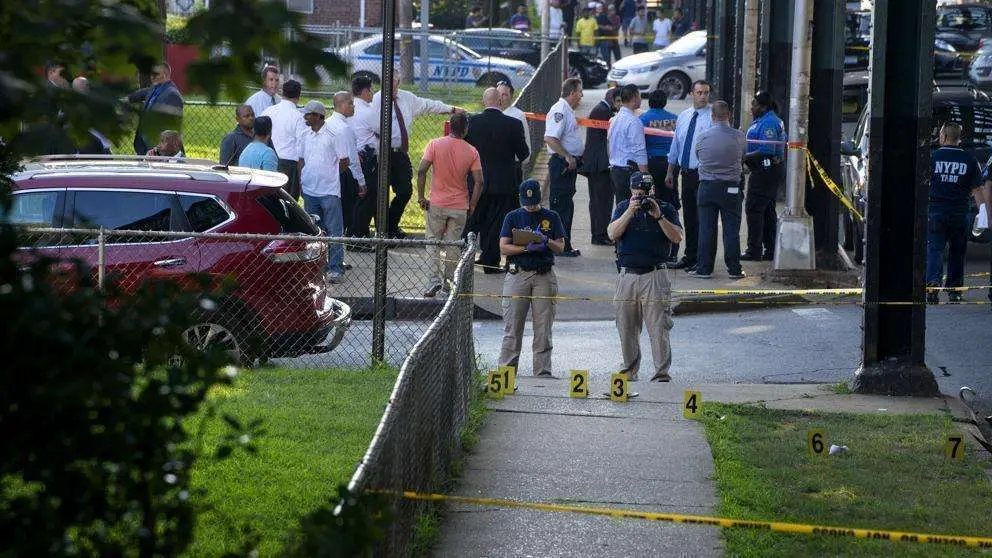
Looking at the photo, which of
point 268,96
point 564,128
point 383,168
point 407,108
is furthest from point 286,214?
point 564,128

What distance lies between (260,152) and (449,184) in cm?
197

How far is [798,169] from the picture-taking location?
1574 cm

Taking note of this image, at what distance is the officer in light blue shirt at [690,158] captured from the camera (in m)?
15.7

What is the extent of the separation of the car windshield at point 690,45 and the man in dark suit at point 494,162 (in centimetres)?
1969

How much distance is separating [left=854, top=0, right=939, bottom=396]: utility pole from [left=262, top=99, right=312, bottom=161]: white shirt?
258 inches

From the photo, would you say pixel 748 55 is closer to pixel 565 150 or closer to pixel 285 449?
pixel 565 150

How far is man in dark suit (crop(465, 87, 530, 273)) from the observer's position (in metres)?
15.1

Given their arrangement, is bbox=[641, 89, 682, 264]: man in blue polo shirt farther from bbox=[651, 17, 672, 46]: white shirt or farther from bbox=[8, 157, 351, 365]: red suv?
bbox=[651, 17, 672, 46]: white shirt

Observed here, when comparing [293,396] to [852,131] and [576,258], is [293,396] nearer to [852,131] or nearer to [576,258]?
[576,258]

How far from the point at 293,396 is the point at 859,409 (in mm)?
4102

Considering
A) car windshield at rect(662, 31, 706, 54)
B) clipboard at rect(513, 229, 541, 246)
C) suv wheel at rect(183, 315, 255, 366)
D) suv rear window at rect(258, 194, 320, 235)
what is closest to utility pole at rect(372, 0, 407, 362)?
suv rear window at rect(258, 194, 320, 235)

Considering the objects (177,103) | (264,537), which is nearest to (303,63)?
(264,537)

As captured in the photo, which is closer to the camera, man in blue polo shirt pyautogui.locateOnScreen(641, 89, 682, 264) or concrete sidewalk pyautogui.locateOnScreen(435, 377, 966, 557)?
concrete sidewalk pyautogui.locateOnScreen(435, 377, 966, 557)

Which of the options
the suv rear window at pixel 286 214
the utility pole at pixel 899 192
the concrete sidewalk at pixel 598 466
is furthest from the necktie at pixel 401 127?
the utility pole at pixel 899 192
